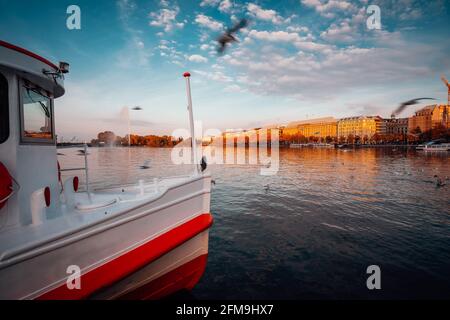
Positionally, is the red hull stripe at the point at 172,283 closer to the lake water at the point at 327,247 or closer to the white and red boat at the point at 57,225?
the white and red boat at the point at 57,225

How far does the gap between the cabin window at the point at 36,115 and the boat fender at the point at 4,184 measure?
29.9 inches

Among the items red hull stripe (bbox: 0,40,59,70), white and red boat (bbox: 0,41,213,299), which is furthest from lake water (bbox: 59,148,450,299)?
red hull stripe (bbox: 0,40,59,70)

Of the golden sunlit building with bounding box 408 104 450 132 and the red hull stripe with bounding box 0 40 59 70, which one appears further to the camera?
the golden sunlit building with bounding box 408 104 450 132

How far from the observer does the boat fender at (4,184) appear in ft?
10.8

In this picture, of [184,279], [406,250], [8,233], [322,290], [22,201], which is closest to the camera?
[8,233]

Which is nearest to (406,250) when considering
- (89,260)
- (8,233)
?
(89,260)

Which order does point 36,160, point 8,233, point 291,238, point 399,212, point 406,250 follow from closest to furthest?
point 8,233
point 36,160
point 406,250
point 291,238
point 399,212

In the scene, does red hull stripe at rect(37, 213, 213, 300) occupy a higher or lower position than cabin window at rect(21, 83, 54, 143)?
lower

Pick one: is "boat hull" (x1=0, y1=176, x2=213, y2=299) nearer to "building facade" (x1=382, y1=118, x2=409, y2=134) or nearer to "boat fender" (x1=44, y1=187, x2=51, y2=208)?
"boat fender" (x1=44, y1=187, x2=51, y2=208)

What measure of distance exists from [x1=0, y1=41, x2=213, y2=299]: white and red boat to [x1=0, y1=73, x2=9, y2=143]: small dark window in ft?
0.04

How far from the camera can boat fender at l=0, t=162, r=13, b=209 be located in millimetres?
3289

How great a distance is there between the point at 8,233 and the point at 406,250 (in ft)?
36.6

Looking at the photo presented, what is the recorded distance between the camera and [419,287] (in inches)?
235
